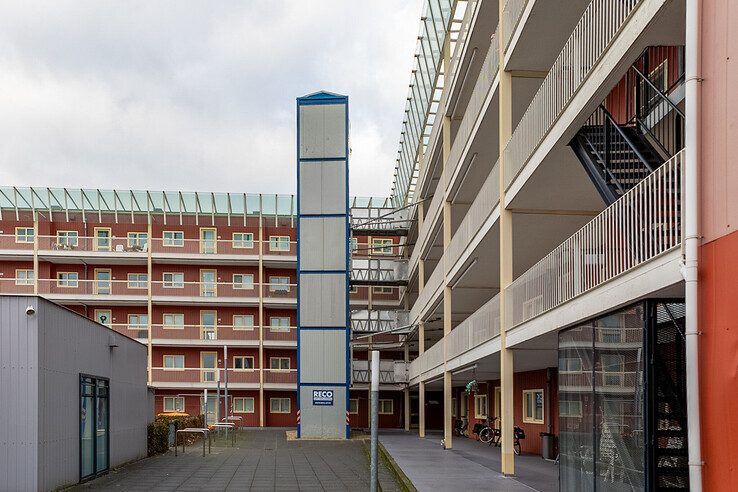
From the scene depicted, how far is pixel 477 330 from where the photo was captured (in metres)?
22.7

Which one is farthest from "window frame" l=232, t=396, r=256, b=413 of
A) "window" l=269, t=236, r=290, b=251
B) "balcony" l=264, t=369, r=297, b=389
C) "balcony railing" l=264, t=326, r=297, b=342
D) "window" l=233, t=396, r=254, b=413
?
"window" l=269, t=236, r=290, b=251

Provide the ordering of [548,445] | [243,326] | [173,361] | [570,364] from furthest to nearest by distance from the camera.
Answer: [243,326] < [173,361] < [548,445] < [570,364]

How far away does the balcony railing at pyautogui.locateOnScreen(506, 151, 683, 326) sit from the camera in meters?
9.42

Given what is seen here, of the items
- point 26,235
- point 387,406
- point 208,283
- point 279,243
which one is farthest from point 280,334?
point 26,235

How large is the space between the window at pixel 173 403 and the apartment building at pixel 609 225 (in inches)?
1237

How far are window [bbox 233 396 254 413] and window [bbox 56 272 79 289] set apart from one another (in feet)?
38.9

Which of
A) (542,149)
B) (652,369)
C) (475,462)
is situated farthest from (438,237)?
(652,369)

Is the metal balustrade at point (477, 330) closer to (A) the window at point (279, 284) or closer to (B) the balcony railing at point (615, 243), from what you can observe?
(B) the balcony railing at point (615, 243)

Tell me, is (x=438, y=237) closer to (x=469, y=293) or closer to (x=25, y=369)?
(x=469, y=293)

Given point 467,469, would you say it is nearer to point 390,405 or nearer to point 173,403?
point 390,405

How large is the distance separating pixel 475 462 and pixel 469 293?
28.6 feet

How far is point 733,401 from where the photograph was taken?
287 inches

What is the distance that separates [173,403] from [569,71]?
44600mm

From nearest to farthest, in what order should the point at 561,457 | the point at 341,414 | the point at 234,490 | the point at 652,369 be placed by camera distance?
the point at 652,369
the point at 561,457
the point at 234,490
the point at 341,414
